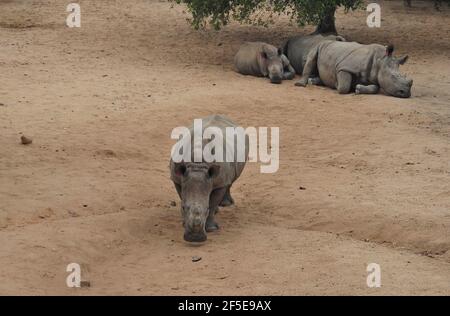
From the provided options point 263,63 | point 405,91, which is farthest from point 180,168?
point 263,63

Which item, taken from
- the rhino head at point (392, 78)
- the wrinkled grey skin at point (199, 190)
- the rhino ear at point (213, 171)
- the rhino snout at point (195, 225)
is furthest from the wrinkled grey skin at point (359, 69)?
the rhino snout at point (195, 225)

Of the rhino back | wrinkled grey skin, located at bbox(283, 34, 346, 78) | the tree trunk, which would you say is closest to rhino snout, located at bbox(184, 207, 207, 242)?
the rhino back

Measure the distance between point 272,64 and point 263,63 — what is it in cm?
25

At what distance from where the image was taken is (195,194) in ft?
33.2

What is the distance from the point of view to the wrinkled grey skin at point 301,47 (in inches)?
746

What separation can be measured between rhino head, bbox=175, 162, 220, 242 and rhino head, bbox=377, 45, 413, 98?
733 cm

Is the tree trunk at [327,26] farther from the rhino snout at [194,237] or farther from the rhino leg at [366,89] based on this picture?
the rhino snout at [194,237]

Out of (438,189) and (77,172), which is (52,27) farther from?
(438,189)

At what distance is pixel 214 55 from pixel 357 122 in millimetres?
5388

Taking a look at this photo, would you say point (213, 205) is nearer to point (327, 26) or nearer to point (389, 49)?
point (389, 49)

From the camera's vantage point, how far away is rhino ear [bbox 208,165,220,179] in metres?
10.2

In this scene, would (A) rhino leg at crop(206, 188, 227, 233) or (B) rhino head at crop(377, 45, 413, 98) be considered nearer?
(A) rhino leg at crop(206, 188, 227, 233)

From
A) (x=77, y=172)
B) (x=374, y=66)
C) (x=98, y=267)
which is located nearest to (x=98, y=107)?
(x=77, y=172)

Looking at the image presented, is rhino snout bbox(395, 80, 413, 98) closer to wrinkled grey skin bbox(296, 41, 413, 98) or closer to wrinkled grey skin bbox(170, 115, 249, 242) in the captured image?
wrinkled grey skin bbox(296, 41, 413, 98)
